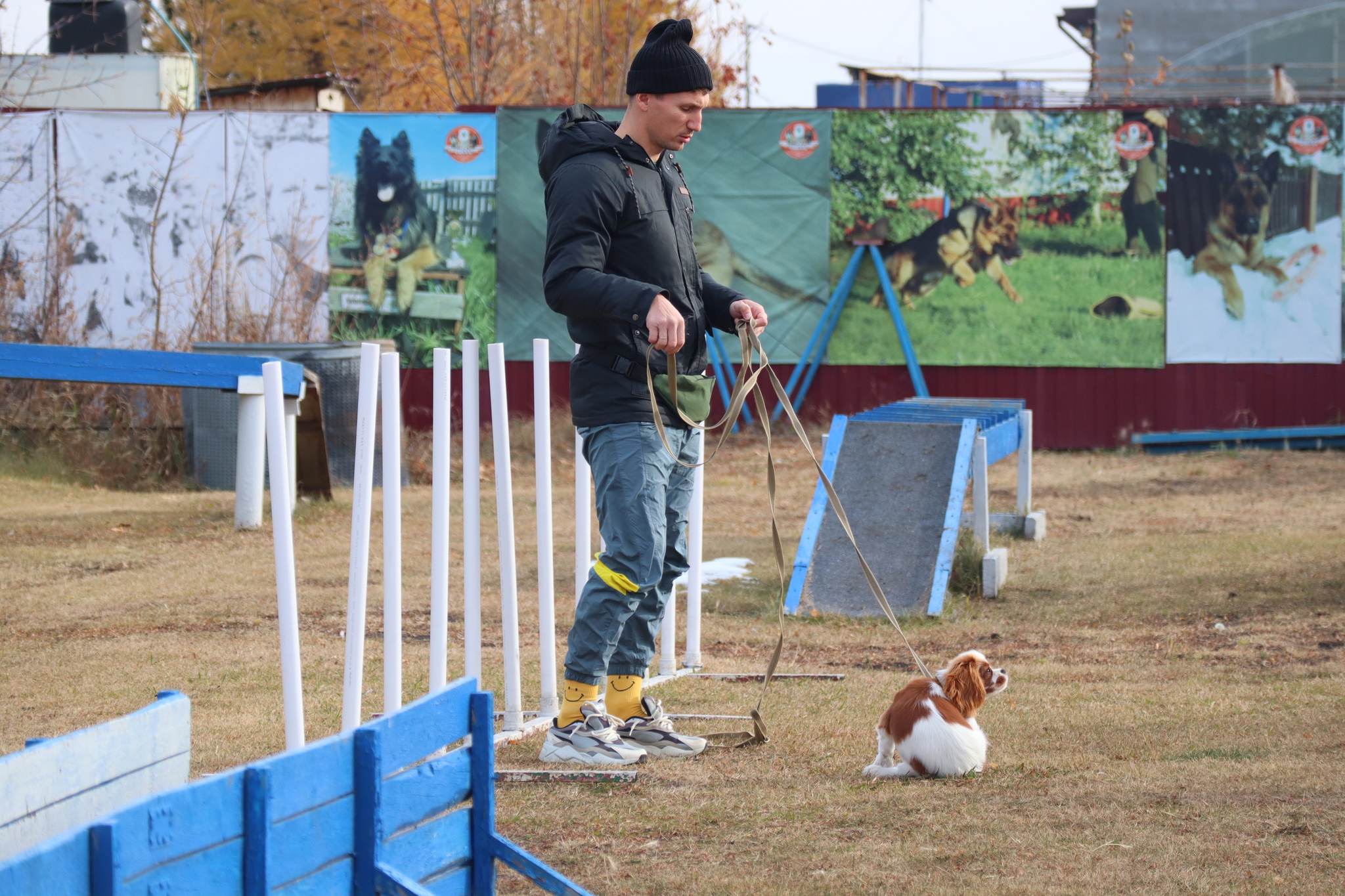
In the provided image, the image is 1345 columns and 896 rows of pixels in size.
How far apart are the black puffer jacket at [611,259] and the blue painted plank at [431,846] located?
5.22 feet

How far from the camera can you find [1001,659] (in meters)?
6.19

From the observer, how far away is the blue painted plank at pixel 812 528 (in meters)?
7.40

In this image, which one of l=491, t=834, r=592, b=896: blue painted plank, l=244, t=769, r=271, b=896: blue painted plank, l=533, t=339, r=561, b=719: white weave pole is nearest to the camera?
l=244, t=769, r=271, b=896: blue painted plank

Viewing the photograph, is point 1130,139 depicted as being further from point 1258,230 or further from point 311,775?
point 311,775

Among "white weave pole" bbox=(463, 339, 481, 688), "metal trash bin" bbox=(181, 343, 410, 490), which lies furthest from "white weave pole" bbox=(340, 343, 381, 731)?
"metal trash bin" bbox=(181, 343, 410, 490)

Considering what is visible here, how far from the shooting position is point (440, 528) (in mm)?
4410

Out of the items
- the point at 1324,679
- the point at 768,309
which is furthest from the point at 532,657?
the point at 768,309

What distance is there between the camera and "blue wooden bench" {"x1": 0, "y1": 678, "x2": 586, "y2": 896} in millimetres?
1887

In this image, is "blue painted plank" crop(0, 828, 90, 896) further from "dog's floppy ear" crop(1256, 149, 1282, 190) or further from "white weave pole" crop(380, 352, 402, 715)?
"dog's floppy ear" crop(1256, 149, 1282, 190)

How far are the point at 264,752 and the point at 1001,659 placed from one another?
3321 mm

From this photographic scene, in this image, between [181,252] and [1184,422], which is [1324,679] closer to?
[1184,422]

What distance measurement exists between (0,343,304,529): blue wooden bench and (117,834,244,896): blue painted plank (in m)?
6.90

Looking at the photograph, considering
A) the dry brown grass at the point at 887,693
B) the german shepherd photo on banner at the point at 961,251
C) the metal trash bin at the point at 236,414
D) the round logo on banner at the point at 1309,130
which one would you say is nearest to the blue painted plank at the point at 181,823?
the dry brown grass at the point at 887,693

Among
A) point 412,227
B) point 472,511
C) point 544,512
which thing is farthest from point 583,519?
point 412,227
